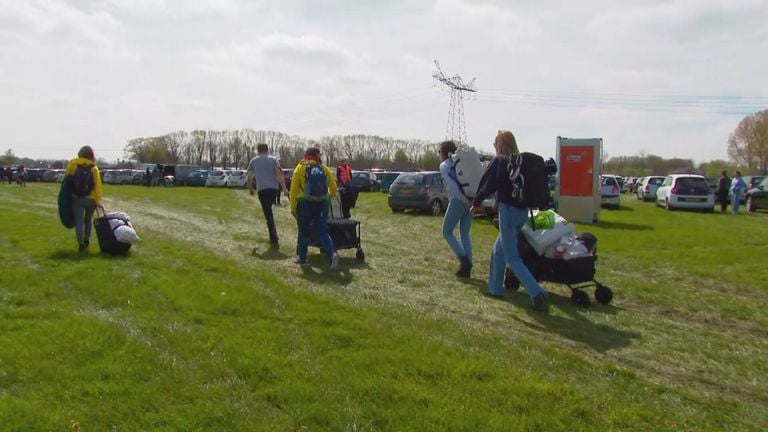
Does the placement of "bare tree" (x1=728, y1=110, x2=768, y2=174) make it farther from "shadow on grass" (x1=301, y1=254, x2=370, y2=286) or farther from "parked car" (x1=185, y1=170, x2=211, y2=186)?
"shadow on grass" (x1=301, y1=254, x2=370, y2=286)

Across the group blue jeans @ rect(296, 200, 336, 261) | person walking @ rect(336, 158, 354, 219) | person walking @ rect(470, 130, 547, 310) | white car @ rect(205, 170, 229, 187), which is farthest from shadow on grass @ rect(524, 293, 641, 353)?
white car @ rect(205, 170, 229, 187)

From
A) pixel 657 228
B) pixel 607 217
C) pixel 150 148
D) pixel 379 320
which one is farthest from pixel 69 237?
pixel 150 148

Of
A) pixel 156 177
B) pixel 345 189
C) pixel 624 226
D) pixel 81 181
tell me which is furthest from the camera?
pixel 156 177

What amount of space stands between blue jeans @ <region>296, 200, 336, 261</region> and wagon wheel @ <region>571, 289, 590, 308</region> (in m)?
3.42

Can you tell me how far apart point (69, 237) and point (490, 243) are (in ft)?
26.2

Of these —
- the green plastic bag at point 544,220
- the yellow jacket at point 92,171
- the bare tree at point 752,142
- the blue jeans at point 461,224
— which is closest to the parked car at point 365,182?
the yellow jacket at point 92,171

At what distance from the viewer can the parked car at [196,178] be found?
52.0 metres

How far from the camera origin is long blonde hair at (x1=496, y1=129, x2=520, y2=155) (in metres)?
6.88

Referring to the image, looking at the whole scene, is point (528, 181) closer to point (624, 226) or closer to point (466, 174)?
point (466, 174)

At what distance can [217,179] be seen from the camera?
4850 centimetres

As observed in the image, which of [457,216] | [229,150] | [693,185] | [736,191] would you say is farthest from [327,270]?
[229,150]

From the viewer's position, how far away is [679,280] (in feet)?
30.6

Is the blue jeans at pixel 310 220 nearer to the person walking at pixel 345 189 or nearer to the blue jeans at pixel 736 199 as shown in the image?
the person walking at pixel 345 189

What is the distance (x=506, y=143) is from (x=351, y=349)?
10.6 ft
